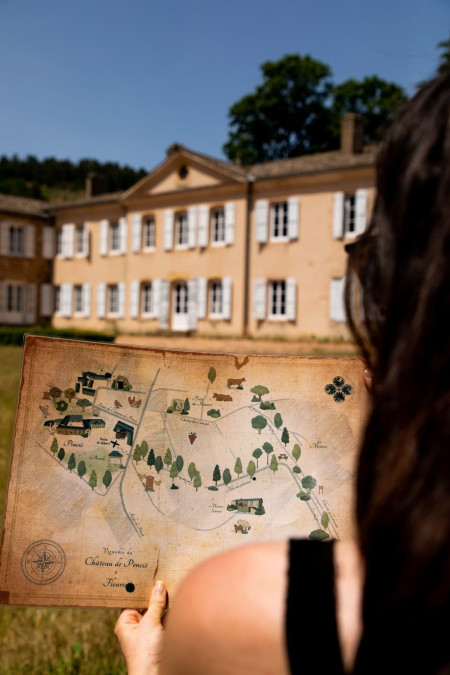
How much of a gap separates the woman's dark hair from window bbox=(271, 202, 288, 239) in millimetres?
20942

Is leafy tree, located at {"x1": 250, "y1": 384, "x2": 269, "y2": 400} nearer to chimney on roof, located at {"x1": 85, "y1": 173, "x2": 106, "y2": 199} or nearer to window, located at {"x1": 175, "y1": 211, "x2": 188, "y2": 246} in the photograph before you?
window, located at {"x1": 175, "y1": 211, "x2": 188, "y2": 246}

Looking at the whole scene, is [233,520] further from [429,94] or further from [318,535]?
[429,94]

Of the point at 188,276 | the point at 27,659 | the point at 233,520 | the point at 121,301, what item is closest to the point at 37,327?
the point at 121,301

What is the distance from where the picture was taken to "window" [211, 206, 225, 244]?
2289cm

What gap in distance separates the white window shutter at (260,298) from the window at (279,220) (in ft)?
5.68

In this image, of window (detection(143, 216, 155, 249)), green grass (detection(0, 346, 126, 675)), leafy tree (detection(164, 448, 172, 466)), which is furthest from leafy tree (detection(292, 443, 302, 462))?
window (detection(143, 216, 155, 249))

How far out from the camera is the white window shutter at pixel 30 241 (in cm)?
2733

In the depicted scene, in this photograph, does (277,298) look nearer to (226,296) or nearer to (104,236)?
(226,296)

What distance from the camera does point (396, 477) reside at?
746mm

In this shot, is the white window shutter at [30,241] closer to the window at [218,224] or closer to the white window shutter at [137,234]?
the white window shutter at [137,234]

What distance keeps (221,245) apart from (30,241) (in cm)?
1000

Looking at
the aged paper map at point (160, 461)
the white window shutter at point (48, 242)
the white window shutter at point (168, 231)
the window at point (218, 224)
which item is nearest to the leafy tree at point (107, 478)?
the aged paper map at point (160, 461)

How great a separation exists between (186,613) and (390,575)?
0.97 feet

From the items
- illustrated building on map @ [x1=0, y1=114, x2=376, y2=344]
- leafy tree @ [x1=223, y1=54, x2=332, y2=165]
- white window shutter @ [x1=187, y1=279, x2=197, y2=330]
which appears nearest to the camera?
illustrated building on map @ [x1=0, y1=114, x2=376, y2=344]
